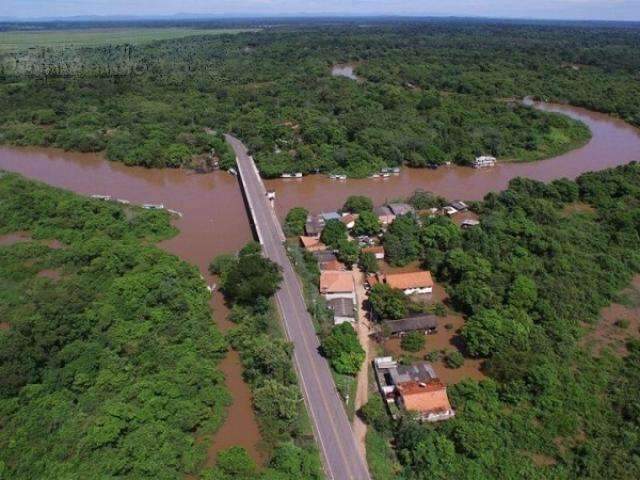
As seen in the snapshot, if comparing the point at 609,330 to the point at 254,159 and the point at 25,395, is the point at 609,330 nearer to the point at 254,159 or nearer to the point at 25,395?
the point at 25,395

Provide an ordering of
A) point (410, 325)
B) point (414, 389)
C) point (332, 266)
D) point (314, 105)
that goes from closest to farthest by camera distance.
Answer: point (414, 389) < point (410, 325) < point (332, 266) < point (314, 105)

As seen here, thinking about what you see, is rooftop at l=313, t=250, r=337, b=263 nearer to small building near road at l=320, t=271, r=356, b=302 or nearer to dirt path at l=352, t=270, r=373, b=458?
dirt path at l=352, t=270, r=373, b=458

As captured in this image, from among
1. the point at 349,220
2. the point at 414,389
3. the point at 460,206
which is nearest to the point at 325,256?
the point at 349,220

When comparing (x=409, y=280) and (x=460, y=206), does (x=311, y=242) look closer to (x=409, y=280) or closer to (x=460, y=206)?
(x=409, y=280)

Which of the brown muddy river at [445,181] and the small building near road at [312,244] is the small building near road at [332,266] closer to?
the small building near road at [312,244]

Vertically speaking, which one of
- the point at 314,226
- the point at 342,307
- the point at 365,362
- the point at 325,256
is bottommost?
the point at 365,362

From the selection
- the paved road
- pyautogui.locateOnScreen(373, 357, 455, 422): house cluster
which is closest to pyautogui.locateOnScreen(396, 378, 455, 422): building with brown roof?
pyautogui.locateOnScreen(373, 357, 455, 422): house cluster
